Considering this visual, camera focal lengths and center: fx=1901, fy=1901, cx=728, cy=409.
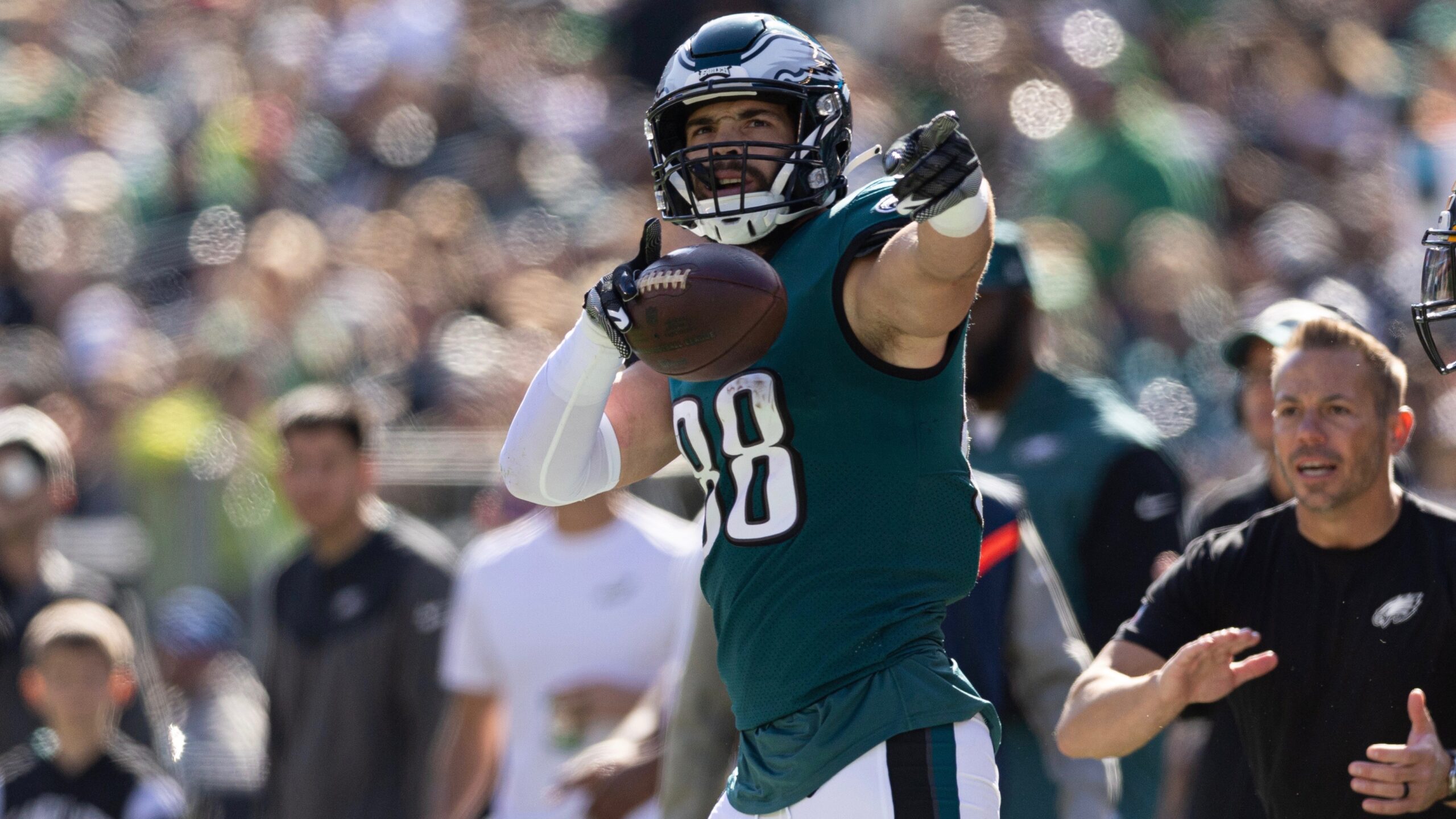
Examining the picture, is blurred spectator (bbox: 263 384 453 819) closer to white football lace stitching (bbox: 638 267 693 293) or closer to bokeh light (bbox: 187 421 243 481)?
bokeh light (bbox: 187 421 243 481)

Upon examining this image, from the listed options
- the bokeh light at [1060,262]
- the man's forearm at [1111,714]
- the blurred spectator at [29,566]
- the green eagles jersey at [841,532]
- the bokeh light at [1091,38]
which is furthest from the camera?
the bokeh light at [1091,38]

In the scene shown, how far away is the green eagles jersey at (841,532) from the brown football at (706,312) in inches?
5.1

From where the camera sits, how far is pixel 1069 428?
204 inches

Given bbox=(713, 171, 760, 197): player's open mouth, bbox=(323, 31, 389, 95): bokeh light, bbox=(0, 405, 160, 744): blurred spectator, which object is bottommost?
bbox=(0, 405, 160, 744): blurred spectator

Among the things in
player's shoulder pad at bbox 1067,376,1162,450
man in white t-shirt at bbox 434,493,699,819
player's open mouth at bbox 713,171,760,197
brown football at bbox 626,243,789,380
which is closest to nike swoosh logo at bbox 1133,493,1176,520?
player's shoulder pad at bbox 1067,376,1162,450

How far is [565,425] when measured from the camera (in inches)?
132

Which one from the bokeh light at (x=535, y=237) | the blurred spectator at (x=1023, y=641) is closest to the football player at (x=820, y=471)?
the blurred spectator at (x=1023, y=641)

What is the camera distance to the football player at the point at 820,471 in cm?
314

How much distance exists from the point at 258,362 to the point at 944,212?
6635 millimetres

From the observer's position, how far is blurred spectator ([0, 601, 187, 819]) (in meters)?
6.04

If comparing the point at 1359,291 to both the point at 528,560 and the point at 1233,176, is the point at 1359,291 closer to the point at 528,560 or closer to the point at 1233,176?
the point at 1233,176

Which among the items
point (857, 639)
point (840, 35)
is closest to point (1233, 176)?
point (840, 35)

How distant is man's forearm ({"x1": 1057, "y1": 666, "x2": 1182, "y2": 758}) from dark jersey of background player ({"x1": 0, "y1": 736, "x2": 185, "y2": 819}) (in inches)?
132

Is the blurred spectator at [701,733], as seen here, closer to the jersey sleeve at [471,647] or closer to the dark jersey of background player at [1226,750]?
the dark jersey of background player at [1226,750]
